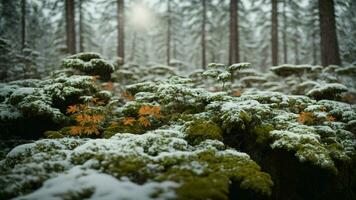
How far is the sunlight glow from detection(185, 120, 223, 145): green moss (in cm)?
3068

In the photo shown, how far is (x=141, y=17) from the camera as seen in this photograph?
37562 mm

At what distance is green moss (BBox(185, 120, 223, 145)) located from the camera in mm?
5605

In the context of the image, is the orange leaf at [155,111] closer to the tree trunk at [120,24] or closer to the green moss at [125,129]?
the green moss at [125,129]

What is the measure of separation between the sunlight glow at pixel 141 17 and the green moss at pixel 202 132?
3068 cm

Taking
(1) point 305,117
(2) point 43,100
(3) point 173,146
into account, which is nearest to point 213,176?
(3) point 173,146

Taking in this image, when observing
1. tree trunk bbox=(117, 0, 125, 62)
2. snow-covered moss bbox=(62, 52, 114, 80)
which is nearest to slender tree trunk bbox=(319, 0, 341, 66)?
snow-covered moss bbox=(62, 52, 114, 80)

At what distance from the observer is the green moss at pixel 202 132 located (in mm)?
5605

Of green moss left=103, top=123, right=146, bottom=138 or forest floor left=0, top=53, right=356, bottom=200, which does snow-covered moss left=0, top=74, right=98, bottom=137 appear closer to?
forest floor left=0, top=53, right=356, bottom=200

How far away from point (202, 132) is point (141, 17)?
33892 millimetres

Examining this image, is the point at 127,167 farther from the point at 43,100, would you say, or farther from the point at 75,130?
the point at 43,100

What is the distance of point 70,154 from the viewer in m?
4.62

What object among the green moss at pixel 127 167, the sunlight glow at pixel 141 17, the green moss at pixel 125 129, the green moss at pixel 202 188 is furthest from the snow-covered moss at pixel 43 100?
the sunlight glow at pixel 141 17

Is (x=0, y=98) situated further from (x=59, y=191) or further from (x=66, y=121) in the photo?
(x=59, y=191)

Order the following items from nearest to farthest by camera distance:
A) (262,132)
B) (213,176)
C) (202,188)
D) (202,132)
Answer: (202,188)
(213,176)
(202,132)
(262,132)
